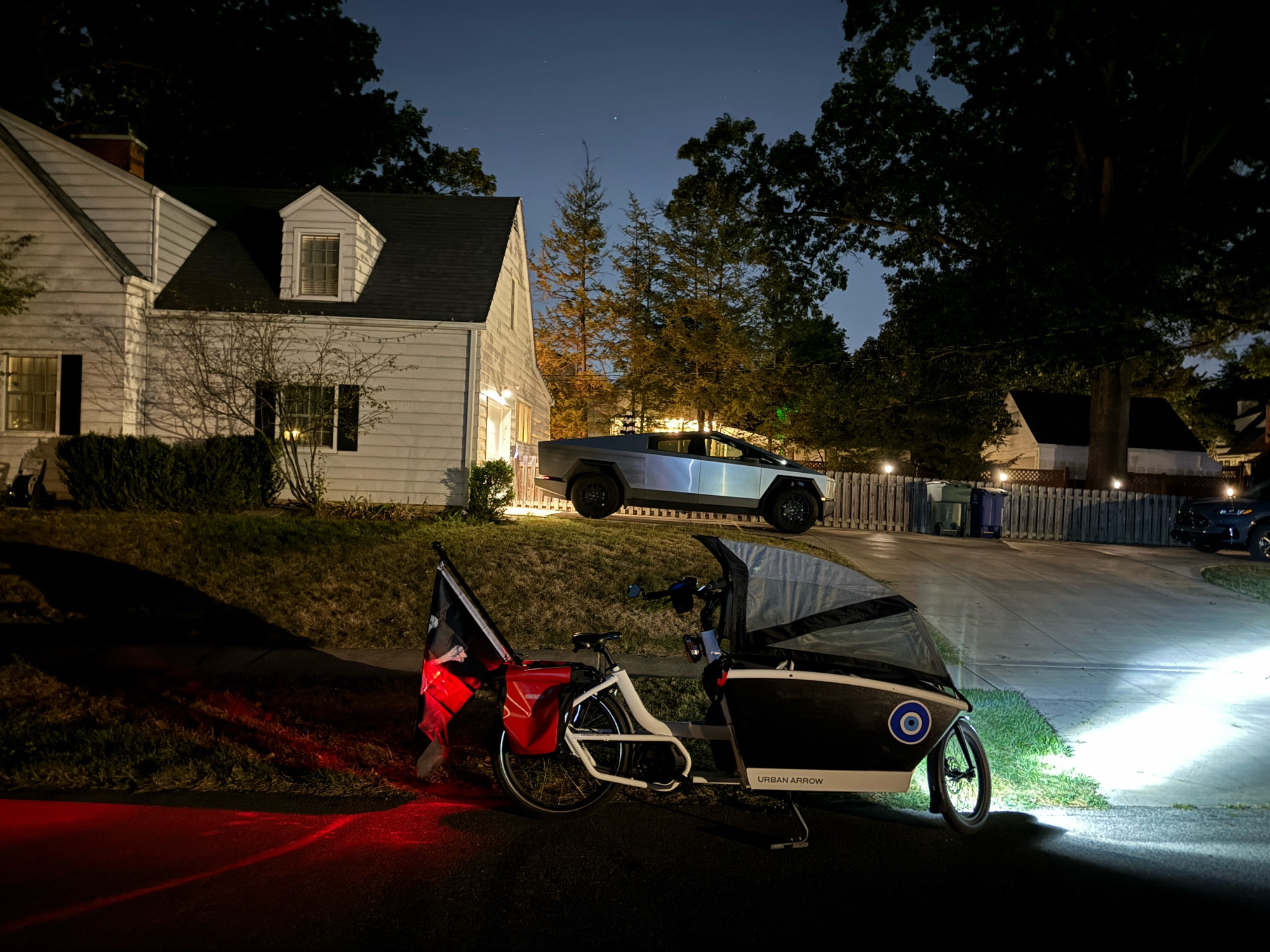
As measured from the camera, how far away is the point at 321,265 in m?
15.8

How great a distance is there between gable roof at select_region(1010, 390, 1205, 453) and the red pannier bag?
45.7 m

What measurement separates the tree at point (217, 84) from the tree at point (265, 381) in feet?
40.0

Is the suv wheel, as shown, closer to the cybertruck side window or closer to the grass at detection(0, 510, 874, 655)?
the grass at detection(0, 510, 874, 655)

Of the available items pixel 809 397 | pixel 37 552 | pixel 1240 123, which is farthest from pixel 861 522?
pixel 37 552

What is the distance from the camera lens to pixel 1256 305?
21.0m

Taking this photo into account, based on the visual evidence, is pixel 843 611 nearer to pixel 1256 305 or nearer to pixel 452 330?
pixel 452 330

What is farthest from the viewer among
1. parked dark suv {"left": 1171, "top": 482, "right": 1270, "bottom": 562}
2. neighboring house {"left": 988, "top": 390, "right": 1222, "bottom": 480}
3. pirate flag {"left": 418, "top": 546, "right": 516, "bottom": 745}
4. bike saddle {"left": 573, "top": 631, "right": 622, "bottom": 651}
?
neighboring house {"left": 988, "top": 390, "right": 1222, "bottom": 480}

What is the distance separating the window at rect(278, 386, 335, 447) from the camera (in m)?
14.7

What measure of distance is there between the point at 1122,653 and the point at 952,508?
1108 cm

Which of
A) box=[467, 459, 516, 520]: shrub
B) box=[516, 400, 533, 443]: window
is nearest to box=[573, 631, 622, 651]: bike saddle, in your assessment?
box=[467, 459, 516, 520]: shrub

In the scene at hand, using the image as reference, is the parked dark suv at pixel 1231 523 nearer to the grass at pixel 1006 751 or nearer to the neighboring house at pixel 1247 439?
the grass at pixel 1006 751

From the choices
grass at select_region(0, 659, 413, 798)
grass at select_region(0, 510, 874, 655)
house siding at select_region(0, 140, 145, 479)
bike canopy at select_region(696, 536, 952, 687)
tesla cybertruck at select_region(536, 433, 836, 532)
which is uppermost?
house siding at select_region(0, 140, 145, 479)

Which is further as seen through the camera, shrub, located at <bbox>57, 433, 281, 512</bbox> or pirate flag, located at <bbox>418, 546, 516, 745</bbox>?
shrub, located at <bbox>57, 433, 281, 512</bbox>

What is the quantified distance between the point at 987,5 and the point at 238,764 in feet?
76.4
